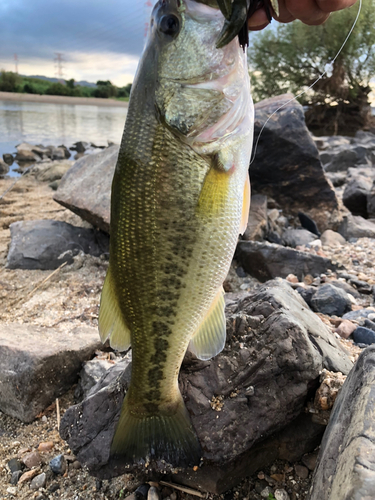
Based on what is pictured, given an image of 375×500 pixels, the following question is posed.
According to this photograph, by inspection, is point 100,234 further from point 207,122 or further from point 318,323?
point 207,122

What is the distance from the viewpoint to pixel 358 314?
400 centimetres

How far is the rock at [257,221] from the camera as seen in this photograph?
604cm

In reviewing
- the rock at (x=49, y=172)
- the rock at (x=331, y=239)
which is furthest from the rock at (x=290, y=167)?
the rock at (x=49, y=172)

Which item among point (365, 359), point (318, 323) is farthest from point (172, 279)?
point (318, 323)

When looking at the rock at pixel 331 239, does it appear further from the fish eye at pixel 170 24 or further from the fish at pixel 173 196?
the fish eye at pixel 170 24

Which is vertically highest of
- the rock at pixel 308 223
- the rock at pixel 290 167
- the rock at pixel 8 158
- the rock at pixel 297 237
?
the rock at pixel 290 167

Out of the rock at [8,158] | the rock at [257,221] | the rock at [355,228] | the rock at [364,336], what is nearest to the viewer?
the rock at [364,336]

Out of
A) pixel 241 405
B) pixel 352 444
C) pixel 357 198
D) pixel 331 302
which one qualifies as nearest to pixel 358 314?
pixel 331 302

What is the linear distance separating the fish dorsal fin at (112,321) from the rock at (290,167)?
17.8 feet

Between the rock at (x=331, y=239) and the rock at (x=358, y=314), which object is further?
the rock at (x=331, y=239)

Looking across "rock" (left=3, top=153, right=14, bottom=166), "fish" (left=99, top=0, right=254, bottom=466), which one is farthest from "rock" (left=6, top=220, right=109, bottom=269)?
"rock" (left=3, top=153, right=14, bottom=166)

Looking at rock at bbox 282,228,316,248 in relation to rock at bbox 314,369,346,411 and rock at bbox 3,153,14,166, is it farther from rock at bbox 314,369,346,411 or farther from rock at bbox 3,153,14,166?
rock at bbox 3,153,14,166

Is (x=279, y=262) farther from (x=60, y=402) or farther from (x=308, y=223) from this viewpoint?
(x=60, y=402)

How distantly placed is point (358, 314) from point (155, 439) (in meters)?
2.75
